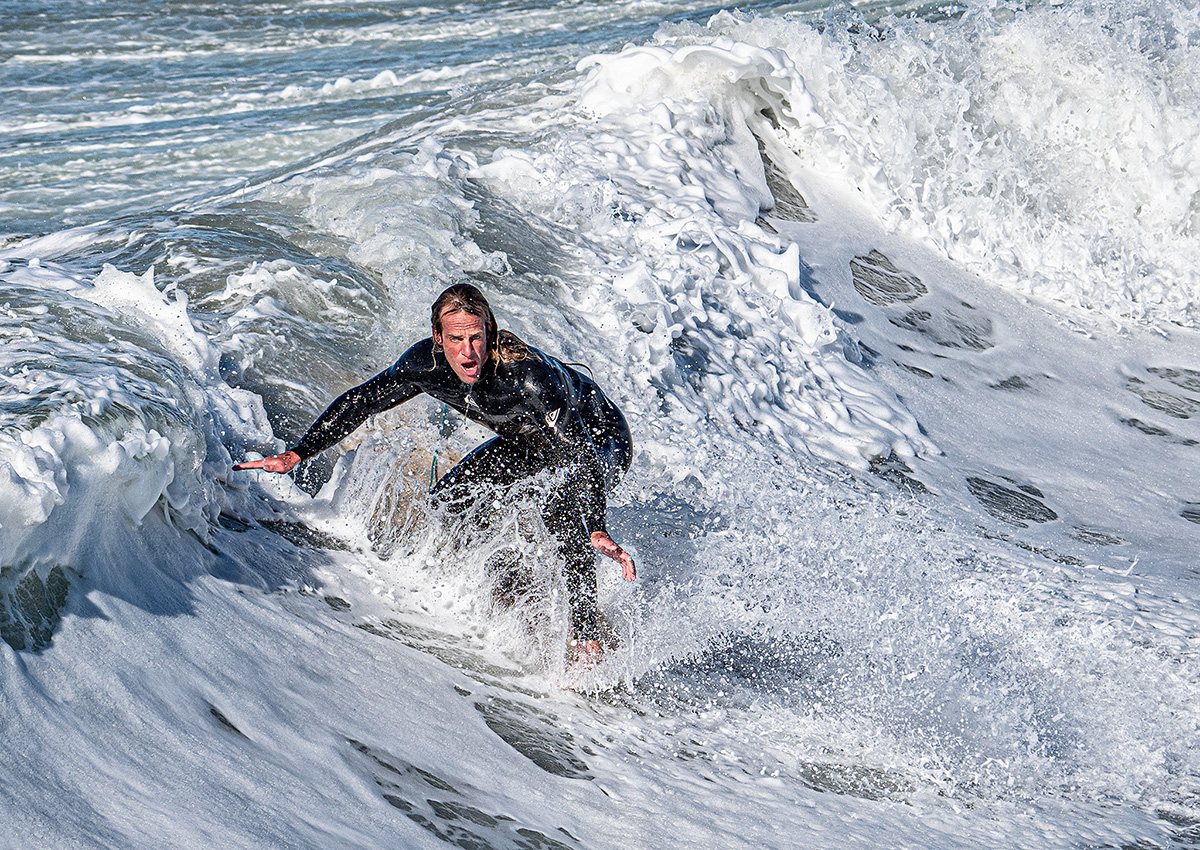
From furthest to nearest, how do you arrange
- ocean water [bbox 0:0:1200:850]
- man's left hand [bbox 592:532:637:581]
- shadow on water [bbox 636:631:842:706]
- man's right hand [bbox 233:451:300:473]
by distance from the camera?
1. shadow on water [bbox 636:631:842:706]
2. man's right hand [bbox 233:451:300:473]
3. man's left hand [bbox 592:532:637:581]
4. ocean water [bbox 0:0:1200:850]

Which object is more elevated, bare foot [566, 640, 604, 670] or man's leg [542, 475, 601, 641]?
man's leg [542, 475, 601, 641]

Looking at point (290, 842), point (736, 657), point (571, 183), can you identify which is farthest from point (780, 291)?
point (290, 842)

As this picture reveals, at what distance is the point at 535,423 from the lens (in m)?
4.20

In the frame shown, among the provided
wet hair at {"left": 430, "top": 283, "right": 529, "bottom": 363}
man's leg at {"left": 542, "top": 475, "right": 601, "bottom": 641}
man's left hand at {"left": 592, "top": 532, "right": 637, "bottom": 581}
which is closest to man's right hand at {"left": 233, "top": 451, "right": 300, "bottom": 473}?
wet hair at {"left": 430, "top": 283, "right": 529, "bottom": 363}

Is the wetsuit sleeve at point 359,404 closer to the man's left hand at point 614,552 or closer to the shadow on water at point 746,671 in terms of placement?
the man's left hand at point 614,552

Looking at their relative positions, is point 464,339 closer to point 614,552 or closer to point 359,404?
point 359,404

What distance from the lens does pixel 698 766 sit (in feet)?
12.7

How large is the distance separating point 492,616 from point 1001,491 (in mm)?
3513

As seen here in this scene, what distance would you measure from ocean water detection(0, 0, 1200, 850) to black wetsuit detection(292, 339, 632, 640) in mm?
163

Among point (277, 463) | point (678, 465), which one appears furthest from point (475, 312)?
point (678, 465)

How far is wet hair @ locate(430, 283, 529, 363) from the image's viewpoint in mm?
3932

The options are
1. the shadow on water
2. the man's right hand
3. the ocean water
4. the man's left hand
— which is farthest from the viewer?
the shadow on water

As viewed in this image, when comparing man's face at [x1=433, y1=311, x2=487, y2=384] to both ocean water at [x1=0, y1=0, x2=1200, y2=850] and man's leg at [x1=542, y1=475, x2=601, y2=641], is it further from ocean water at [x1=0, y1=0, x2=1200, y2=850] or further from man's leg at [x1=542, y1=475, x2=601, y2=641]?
ocean water at [x1=0, y1=0, x2=1200, y2=850]

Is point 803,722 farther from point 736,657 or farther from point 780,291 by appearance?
point 780,291
